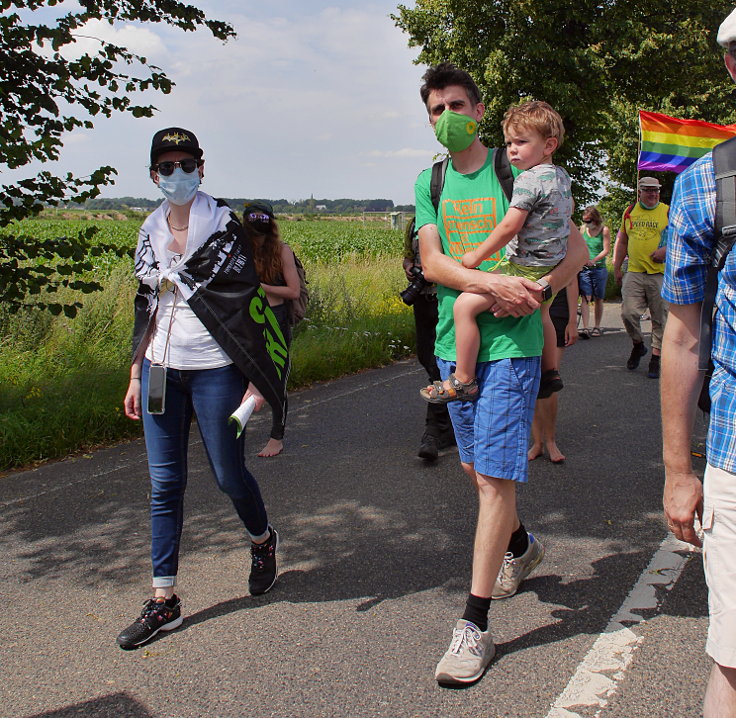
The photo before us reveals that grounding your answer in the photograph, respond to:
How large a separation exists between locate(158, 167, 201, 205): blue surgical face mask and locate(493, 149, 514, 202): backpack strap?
4.18ft

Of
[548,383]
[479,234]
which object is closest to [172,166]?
[479,234]

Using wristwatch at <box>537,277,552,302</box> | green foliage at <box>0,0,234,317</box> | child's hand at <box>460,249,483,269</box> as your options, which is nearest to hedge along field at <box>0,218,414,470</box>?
green foliage at <box>0,0,234,317</box>

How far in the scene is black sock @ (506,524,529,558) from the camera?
3.60m

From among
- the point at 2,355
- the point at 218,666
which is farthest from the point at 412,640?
the point at 2,355

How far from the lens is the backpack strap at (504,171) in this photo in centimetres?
315

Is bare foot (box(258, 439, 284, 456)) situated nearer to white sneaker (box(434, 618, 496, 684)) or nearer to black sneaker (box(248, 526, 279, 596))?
black sneaker (box(248, 526, 279, 596))

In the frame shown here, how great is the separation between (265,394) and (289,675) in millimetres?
1126

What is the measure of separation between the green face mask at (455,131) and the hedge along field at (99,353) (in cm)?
394

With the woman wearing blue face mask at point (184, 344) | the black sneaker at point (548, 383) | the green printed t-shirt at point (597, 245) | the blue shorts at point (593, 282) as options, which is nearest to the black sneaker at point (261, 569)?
the woman wearing blue face mask at point (184, 344)

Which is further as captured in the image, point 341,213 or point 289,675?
point 341,213

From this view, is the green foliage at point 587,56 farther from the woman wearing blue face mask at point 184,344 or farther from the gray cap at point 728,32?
the gray cap at point 728,32

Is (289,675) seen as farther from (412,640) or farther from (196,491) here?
(196,491)

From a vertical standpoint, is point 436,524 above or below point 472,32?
below

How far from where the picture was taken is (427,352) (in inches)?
236
